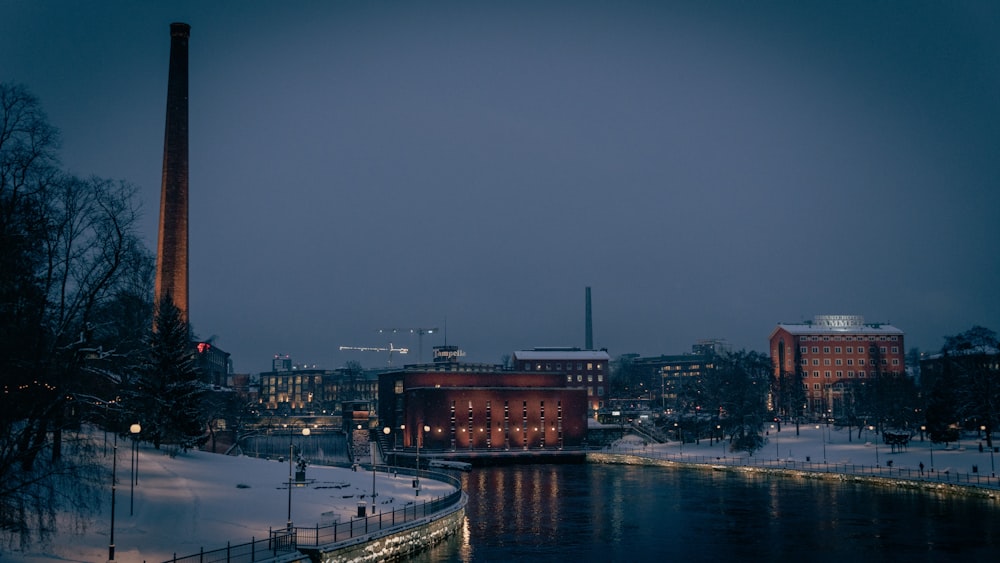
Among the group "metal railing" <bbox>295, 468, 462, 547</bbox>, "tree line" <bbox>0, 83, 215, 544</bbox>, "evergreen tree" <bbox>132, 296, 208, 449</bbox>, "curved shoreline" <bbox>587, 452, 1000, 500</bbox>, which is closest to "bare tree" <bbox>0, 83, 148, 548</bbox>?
"tree line" <bbox>0, 83, 215, 544</bbox>

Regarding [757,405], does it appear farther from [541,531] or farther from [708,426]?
[541,531]

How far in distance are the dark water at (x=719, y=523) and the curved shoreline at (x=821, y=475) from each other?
5.64 ft

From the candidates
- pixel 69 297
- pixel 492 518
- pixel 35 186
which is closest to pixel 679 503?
pixel 492 518

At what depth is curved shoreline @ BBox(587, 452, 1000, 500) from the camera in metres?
70.1

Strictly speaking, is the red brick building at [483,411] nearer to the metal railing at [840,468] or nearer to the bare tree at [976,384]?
the metal railing at [840,468]

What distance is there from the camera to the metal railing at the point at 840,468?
240 ft

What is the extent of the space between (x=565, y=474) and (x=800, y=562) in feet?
187

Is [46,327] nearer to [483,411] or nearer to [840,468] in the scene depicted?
[840,468]

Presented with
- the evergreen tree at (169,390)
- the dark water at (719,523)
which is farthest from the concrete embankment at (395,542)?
the evergreen tree at (169,390)

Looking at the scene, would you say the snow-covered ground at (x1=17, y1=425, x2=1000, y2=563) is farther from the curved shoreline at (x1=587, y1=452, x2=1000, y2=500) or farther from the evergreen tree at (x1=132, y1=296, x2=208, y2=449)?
the curved shoreline at (x1=587, y1=452, x2=1000, y2=500)

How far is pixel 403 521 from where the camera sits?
45656mm

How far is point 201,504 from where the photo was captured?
146ft

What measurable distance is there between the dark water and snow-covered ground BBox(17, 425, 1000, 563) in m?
6.54

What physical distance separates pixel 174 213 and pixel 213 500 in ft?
139
